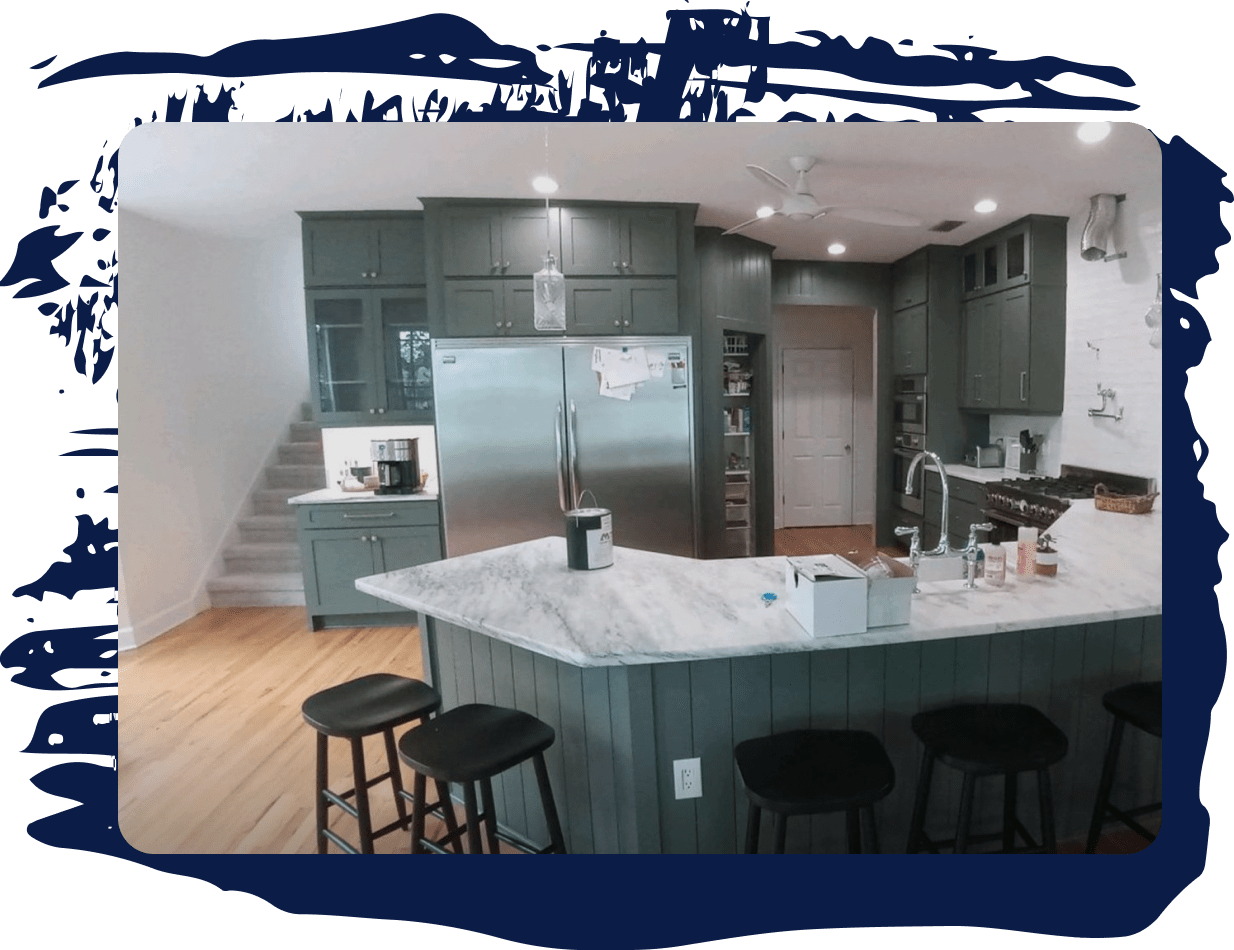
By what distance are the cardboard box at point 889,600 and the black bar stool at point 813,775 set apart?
30 centimetres

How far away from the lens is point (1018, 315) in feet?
13.7

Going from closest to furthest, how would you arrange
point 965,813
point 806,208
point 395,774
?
point 965,813
point 395,774
point 806,208

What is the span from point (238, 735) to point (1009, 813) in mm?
2691

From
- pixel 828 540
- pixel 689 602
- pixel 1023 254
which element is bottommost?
pixel 828 540

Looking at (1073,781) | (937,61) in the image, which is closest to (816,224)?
(937,61)

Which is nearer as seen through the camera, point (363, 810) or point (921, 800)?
point (921, 800)

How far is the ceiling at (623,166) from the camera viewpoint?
2.60 m

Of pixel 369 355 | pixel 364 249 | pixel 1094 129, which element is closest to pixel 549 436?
pixel 369 355

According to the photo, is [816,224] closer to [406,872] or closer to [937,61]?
[937,61]

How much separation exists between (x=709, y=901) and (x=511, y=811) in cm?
66

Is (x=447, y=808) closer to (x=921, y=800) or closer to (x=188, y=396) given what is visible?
(x=921, y=800)

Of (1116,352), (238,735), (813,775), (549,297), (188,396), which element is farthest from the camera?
(188,396)

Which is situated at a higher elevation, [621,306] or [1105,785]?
[621,306]

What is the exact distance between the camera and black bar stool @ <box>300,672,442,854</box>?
1631 mm
